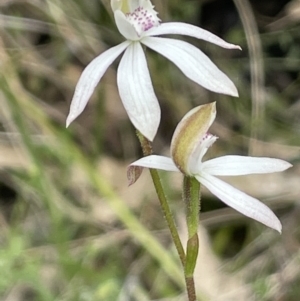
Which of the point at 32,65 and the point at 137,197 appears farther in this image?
the point at 32,65

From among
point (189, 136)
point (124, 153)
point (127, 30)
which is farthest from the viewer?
point (124, 153)

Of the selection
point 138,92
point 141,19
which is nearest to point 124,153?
point 141,19

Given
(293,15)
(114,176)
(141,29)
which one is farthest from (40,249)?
(293,15)

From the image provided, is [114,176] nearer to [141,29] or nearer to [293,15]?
[293,15]

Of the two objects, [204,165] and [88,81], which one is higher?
[88,81]

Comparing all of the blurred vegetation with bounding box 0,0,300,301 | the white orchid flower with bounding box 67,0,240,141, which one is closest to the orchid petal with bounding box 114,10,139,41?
the white orchid flower with bounding box 67,0,240,141

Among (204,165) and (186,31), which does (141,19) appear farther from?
(204,165)
